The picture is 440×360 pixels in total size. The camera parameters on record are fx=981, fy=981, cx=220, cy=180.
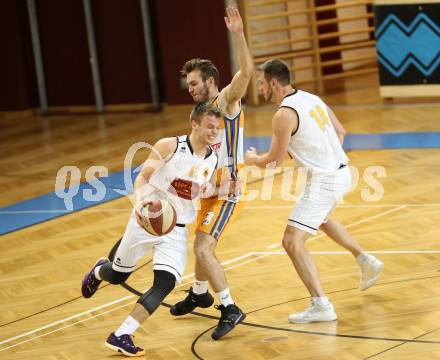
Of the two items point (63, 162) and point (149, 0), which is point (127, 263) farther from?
point (149, 0)

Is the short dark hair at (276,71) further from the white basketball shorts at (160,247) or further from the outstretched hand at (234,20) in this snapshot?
the white basketball shorts at (160,247)

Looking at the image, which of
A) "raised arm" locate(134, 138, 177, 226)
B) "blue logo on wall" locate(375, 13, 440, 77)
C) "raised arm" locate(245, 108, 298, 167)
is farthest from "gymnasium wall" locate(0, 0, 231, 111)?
"raised arm" locate(134, 138, 177, 226)

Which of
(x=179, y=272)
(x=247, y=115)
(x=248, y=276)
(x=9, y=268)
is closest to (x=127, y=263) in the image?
(x=179, y=272)

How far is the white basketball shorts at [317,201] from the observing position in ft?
22.9

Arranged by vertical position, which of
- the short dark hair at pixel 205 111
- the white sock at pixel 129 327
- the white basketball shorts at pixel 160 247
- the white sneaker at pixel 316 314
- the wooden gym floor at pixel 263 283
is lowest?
the wooden gym floor at pixel 263 283

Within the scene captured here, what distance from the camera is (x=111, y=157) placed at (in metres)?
14.6

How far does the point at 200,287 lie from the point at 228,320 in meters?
0.58

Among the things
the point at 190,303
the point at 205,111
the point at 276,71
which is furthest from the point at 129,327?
the point at 276,71

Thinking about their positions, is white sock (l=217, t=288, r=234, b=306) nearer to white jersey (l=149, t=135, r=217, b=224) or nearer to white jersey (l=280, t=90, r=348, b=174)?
white jersey (l=149, t=135, r=217, b=224)

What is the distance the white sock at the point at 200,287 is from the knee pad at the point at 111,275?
58cm

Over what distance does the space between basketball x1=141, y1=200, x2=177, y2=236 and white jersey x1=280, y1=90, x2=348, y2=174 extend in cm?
108

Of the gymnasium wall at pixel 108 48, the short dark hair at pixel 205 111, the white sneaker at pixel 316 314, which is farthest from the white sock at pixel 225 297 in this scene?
the gymnasium wall at pixel 108 48

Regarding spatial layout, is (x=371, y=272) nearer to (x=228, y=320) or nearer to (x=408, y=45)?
(x=228, y=320)

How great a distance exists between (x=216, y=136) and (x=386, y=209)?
3571 mm
